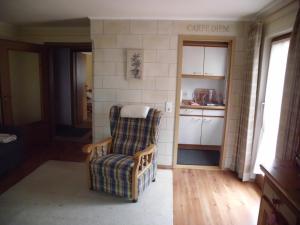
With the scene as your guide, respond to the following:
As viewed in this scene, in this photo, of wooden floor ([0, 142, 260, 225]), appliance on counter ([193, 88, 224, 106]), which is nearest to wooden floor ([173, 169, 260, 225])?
wooden floor ([0, 142, 260, 225])

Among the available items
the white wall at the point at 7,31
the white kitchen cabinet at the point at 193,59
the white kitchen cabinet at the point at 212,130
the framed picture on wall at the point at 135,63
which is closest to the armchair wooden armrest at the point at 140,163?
the framed picture on wall at the point at 135,63

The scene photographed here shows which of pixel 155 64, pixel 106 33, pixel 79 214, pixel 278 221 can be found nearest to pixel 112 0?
pixel 106 33

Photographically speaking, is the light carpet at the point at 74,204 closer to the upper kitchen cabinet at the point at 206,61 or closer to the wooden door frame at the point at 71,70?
the wooden door frame at the point at 71,70

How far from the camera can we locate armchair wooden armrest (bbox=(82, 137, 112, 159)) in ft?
8.80

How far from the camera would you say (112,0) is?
2.48m

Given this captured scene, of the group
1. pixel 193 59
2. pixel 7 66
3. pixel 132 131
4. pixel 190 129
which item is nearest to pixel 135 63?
pixel 132 131

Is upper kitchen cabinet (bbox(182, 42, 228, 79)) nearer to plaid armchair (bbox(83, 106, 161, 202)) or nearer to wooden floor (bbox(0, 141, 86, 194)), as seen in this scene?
plaid armchair (bbox(83, 106, 161, 202))

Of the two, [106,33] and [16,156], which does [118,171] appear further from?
[106,33]

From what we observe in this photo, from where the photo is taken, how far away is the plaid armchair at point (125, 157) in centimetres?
254

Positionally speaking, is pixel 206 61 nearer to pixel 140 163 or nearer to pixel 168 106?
pixel 168 106

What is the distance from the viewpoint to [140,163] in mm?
2674

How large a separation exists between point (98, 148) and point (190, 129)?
208 centimetres

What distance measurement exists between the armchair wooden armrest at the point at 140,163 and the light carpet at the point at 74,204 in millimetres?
204

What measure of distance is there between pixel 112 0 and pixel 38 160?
280 centimetres
